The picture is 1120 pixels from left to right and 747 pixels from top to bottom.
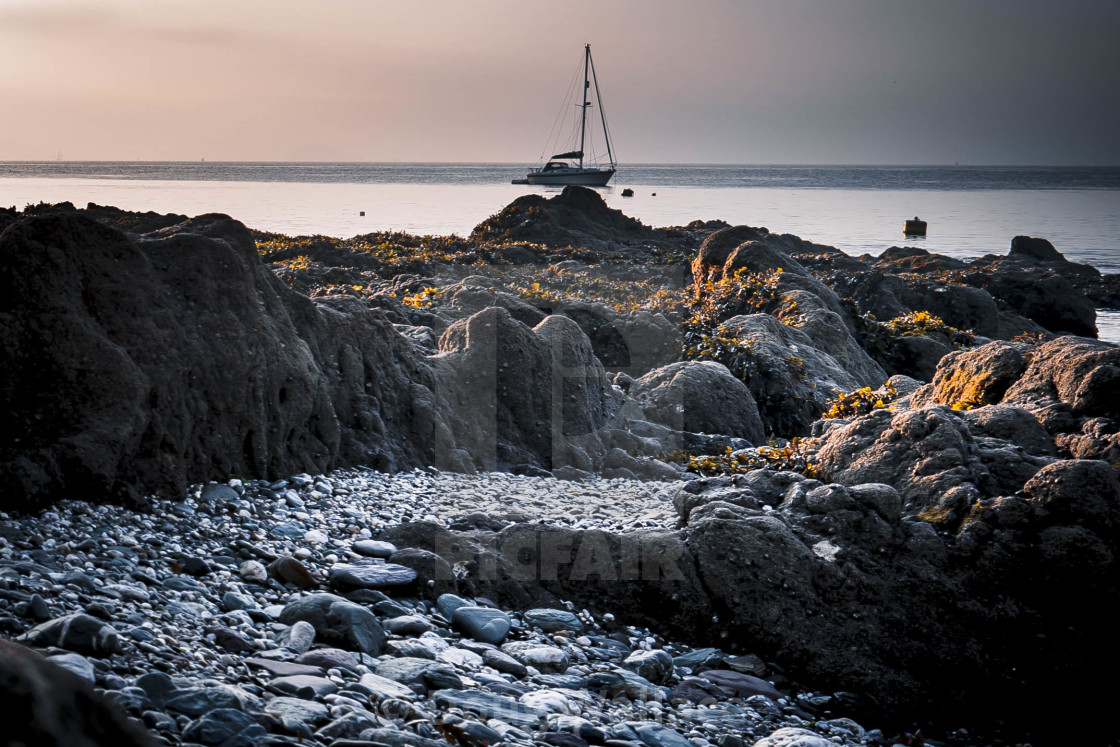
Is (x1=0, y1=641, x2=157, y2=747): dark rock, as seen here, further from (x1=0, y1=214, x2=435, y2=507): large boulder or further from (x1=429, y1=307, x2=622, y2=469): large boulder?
(x1=429, y1=307, x2=622, y2=469): large boulder

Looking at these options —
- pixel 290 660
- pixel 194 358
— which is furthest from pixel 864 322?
pixel 290 660

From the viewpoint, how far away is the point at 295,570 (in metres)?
5.01

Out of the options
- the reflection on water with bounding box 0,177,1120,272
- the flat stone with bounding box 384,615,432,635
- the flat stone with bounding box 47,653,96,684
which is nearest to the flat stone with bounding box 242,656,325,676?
the flat stone with bounding box 47,653,96,684

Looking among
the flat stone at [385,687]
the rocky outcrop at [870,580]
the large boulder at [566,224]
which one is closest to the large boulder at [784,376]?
the rocky outcrop at [870,580]

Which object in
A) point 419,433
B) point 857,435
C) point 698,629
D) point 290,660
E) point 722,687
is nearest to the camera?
point 290,660

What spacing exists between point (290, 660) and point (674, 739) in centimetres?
193

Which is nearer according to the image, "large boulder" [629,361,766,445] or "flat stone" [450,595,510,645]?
"flat stone" [450,595,510,645]

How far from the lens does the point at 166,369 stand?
19.9 feet

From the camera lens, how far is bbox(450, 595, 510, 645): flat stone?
4863mm

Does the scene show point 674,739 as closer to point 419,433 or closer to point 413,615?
point 413,615

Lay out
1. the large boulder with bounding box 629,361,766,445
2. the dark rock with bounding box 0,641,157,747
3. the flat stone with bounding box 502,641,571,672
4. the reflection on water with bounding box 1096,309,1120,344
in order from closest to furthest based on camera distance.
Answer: the dark rock with bounding box 0,641,157,747, the flat stone with bounding box 502,641,571,672, the large boulder with bounding box 629,361,766,445, the reflection on water with bounding box 1096,309,1120,344

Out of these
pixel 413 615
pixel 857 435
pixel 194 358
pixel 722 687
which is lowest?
pixel 722 687

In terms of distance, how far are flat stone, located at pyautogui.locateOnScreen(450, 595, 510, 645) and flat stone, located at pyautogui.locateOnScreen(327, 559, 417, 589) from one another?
0.45 metres

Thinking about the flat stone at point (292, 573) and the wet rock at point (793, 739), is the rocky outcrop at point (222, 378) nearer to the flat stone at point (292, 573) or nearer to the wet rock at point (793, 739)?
the flat stone at point (292, 573)
